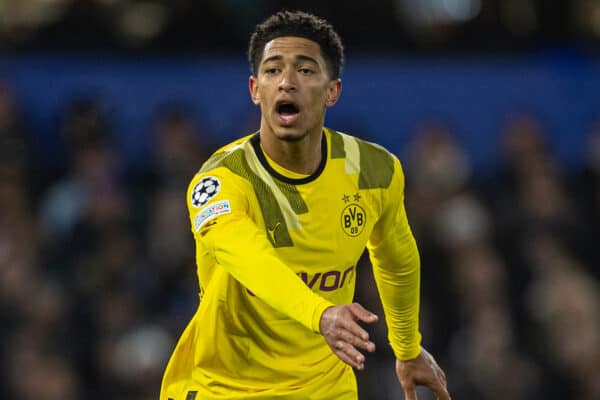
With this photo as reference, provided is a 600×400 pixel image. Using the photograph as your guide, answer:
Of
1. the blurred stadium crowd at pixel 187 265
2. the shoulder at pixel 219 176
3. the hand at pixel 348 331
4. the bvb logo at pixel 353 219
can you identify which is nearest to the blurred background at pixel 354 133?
the blurred stadium crowd at pixel 187 265

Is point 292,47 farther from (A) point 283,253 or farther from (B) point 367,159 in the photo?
(A) point 283,253

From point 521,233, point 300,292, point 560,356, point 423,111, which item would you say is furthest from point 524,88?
point 300,292

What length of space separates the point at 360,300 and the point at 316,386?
370 centimetres

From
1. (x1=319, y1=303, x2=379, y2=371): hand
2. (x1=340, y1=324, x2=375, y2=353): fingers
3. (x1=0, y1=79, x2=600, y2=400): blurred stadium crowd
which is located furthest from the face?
(x1=0, y1=79, x2=600, y2=400): blurred stadium crowd

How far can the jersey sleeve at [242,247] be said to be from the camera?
4.40 metres

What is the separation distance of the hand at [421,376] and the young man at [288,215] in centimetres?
2

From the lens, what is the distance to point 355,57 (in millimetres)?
10883

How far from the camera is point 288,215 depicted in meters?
5.16

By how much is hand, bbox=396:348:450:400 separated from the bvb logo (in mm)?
768

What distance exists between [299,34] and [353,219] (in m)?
0.84

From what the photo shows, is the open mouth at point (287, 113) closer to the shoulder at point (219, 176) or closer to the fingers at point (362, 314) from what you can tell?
the shoulder at point (219, 176)

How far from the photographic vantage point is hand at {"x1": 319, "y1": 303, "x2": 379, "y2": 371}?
13.3 feet

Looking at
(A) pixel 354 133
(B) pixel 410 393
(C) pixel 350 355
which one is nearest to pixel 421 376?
(B) pixel 410 393

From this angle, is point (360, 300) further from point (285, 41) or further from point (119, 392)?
point (285, 41)
